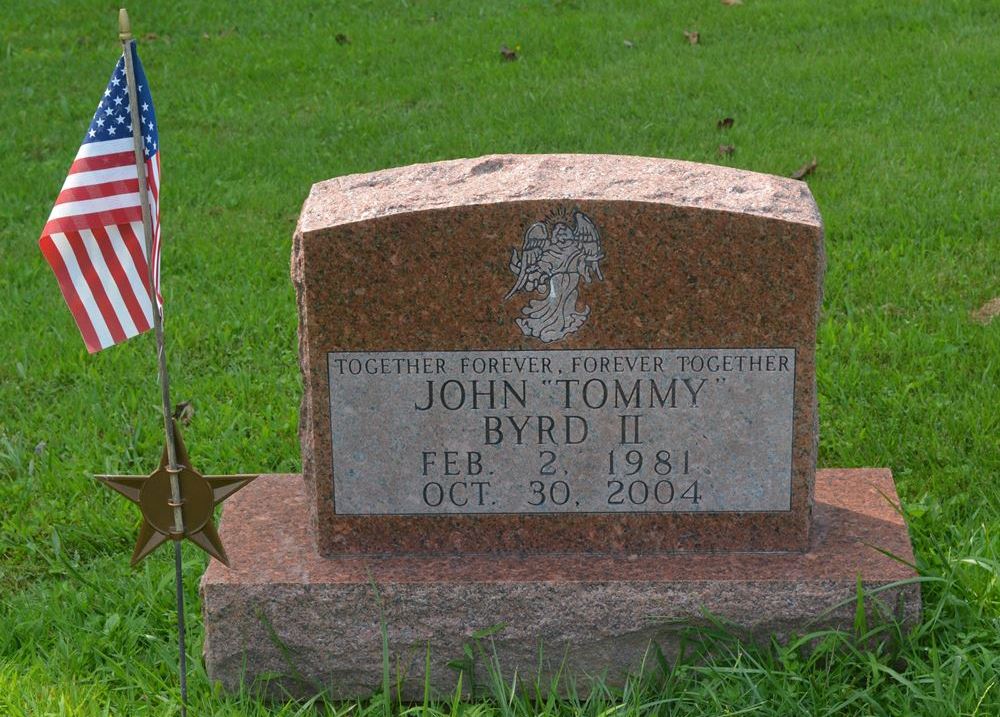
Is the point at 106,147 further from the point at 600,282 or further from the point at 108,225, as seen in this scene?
the point at 600,282

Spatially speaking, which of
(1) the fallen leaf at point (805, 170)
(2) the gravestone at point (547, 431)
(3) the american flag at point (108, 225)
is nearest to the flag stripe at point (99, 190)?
(3) the american flag at point (108, 225)

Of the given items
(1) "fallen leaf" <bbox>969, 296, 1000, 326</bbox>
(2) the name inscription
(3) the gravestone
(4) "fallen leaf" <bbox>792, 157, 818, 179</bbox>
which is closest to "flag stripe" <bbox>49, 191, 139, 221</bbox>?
(3) the gravestone

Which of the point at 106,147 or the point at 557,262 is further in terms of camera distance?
the point at 557,262

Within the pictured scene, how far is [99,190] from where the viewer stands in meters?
2.79

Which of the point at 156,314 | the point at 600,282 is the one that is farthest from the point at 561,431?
the point at 156,314

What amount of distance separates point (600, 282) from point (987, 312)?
2383 mm

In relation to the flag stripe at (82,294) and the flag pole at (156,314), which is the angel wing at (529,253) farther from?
the flag stripe at (82,294)

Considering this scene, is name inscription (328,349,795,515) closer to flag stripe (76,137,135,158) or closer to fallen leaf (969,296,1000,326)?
flag stripe (76,137,135,158)

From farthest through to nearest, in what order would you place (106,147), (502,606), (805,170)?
(805,170) → (502,606) → (106,147)

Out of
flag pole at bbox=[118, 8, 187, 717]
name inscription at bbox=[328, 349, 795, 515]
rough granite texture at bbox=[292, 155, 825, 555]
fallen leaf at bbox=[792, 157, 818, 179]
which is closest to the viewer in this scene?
flag pole at bbox=[118, 8, 187, 717]

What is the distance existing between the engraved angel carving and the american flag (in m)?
0.86

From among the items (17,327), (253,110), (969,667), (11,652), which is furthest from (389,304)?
(253,110)

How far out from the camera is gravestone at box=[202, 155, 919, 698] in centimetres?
323

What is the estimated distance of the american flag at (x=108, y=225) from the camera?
2.78 m
